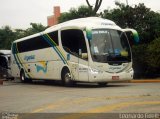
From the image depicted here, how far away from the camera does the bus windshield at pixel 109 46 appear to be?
1927cm

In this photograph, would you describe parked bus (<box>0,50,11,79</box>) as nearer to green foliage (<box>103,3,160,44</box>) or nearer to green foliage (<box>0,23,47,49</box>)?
green foliage (<box>103,3,160,44</box>)

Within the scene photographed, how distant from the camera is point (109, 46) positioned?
1948cm

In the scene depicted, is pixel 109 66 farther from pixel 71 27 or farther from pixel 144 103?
pixel 144 103

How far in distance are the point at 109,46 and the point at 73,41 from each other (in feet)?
6.02

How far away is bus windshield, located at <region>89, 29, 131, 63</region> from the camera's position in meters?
19.3

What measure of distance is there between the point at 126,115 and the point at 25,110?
10.6 feet

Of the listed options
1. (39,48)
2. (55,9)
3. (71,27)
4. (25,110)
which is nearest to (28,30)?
(55,9)

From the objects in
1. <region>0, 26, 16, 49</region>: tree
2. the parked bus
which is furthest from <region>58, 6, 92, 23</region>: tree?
<region>0, 26, 16, 49</region>: tree

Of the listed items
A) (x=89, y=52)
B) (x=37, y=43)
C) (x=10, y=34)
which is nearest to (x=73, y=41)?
(x=89, y=52)

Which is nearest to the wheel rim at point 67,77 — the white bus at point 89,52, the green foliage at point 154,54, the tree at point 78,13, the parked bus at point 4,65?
the white bus at point 89,52

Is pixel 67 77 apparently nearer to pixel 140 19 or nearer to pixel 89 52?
pixel 89 52

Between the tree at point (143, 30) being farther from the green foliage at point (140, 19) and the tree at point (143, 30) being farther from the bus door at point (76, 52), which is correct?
the bus door at point (76, 52)

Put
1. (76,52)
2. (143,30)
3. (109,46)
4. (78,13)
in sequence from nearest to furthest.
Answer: (109,46) → (76,52) → (143,30) → (78,13)

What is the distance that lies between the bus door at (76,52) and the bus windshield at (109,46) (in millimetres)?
506
